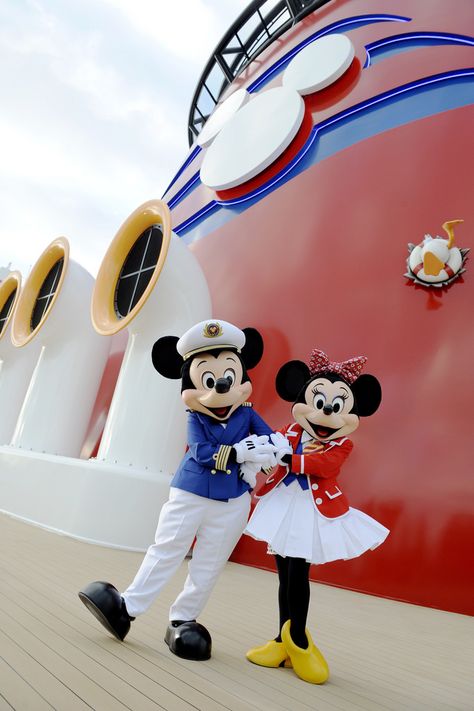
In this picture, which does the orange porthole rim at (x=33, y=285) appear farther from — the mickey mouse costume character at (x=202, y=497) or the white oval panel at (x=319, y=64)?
the mickey mouse costume character at (x=202, y=497)

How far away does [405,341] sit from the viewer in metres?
4.41

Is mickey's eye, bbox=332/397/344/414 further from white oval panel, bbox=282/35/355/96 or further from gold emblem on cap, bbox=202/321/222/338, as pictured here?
white oval panel, bbox=282/35/355/96

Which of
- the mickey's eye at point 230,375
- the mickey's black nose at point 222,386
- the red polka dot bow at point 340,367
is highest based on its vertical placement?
the red polka dot bow at point 340,367

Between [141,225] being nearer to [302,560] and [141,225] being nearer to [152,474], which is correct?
[152,474]

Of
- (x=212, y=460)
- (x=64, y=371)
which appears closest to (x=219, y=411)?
(x=212, y=460)

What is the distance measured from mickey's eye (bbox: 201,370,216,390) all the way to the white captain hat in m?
0.12

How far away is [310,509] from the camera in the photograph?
2.23m

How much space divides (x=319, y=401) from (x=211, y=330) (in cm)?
60

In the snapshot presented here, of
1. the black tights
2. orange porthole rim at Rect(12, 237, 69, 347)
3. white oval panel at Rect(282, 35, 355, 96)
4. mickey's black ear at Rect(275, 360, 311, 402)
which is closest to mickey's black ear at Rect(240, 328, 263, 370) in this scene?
mickey's black ear at Rect(275, 360, 311, 402)

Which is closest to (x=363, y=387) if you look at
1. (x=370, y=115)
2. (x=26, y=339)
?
(x=370, y=115)

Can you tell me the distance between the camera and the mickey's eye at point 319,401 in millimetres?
2396

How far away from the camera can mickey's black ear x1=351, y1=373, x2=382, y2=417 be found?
8.19 feet

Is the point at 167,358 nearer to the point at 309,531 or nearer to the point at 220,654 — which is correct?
the point at 309,531

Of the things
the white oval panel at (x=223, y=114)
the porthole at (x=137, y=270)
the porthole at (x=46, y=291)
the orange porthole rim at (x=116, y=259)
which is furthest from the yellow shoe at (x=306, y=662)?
the white oval panel at (x=223, y=114)
